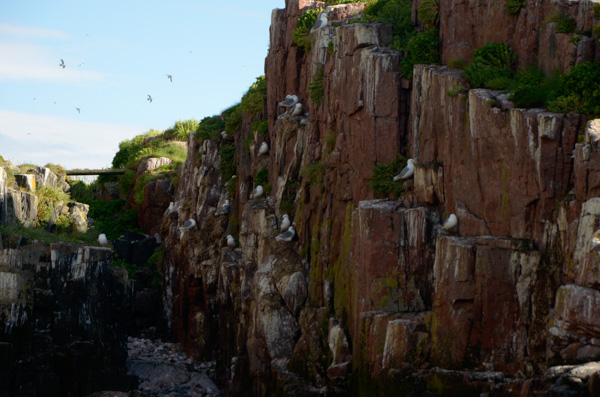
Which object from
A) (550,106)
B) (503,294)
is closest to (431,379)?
(503,294)

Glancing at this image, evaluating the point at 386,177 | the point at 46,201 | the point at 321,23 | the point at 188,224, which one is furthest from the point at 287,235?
the point at 46,201

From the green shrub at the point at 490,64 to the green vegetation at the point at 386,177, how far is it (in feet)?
12.1

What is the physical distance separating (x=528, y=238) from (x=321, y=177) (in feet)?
33.0

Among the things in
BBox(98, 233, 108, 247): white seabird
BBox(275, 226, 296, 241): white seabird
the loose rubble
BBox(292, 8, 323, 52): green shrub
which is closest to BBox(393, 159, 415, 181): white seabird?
BBox(275, 226, 296, 241): white seabird

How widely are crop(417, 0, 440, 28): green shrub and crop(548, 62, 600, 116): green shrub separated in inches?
271

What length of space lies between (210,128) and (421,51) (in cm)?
1835

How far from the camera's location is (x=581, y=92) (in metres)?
21.7

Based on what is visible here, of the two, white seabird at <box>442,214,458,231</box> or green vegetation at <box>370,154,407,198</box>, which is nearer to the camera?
white seabird at <box>442,214,458,231</box>

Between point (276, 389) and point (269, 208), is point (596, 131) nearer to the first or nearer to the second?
point (276, 389)

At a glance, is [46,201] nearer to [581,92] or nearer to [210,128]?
[210,128]

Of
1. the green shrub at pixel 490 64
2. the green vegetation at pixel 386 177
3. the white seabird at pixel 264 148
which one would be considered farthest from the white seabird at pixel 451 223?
the white seabird at pixel 264 148

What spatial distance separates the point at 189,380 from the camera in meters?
37.4

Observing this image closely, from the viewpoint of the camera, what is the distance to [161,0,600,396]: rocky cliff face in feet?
69.9

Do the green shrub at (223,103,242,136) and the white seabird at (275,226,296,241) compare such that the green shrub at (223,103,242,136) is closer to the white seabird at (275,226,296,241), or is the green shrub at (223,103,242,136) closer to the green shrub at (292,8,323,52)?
the green shrub at (292,8,323,52)
